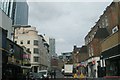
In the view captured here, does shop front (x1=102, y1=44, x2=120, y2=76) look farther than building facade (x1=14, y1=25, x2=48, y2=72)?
No

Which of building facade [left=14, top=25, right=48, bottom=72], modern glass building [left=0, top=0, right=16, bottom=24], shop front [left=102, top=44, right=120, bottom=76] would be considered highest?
modern glass building [left=0, top=0, right=16, bottom=24]

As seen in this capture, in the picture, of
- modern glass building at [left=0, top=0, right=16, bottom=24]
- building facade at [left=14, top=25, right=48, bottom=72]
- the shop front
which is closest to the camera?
the shop front

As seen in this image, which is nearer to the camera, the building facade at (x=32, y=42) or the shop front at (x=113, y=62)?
the shop front at (x=113, y=62)

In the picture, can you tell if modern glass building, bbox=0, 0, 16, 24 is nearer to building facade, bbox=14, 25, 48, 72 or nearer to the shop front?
building facade, bbox=14, 25, 48, 72

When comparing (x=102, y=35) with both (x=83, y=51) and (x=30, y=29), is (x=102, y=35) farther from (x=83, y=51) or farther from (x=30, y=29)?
(x=30, y=29)

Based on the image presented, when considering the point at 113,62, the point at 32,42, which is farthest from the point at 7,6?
the point at 113,62

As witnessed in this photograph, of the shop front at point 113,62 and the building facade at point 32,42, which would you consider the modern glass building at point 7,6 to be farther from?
the shop front at point 113,62

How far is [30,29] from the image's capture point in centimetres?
10325

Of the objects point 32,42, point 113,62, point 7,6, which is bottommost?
point 113,62

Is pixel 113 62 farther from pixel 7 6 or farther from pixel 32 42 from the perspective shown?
pixel 32 42

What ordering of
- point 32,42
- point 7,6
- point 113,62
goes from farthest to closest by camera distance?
point 32,42 → point 7,6 → point 113,62

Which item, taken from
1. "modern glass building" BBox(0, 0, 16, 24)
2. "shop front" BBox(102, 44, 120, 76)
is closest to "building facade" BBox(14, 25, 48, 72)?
"modern glass building" BBox(0, 0, 16, 24)

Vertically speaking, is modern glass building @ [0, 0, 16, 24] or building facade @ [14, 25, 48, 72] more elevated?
modern glass building @ [0, 0, 16, 24]

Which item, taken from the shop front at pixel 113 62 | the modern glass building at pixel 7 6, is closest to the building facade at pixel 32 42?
the modern glass building at pixel 7 6
